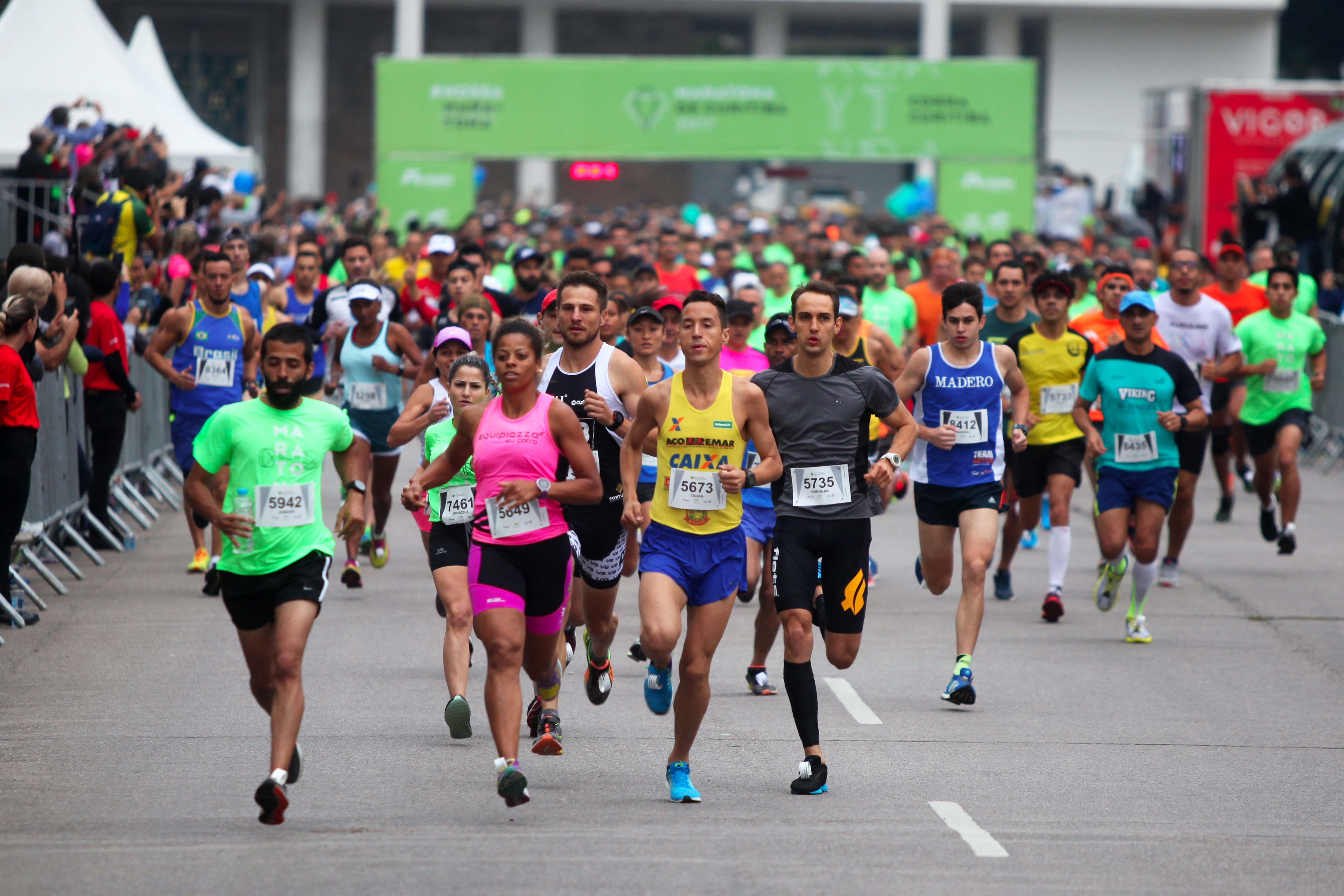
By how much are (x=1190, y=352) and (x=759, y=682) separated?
17.3 feet

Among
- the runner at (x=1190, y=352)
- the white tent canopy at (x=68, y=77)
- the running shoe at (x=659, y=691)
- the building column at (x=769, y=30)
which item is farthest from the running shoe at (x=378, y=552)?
the building column at (x=769, y=30)

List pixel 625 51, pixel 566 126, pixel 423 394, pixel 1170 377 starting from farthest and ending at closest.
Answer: pixel 625 51 < pixel 566 126 < pixel 1170 377 < pixel 423 394

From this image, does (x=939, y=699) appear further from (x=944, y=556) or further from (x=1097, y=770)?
(x=1097, y=770)

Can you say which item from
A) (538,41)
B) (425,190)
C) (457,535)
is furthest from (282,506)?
(538,41)

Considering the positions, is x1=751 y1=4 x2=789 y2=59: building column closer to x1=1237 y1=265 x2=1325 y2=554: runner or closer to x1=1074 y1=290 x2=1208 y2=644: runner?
x1=1237 y1=265 x2=1325 y2=554: runner

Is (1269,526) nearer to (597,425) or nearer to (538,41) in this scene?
(597,425)

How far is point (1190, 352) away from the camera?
13.4 metres

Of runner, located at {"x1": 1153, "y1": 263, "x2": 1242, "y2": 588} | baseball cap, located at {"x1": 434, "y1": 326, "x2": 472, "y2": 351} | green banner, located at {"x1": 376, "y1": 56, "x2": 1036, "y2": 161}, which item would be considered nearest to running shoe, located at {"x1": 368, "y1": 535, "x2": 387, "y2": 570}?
baseball cap, located at {"x1": 434, "y1": 326, "x2": 472, "y2": 351}

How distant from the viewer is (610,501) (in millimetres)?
8750

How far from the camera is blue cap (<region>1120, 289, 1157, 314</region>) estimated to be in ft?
36.3

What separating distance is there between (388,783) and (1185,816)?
2924 millimetres

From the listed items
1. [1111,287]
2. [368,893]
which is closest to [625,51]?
[1111,287]

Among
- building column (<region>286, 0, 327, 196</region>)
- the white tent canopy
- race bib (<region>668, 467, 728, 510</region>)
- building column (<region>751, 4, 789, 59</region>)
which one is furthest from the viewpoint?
building column (<region>751, 4, 789, 59</region>)

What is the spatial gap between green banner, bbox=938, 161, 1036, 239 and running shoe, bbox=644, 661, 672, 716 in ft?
85.9
